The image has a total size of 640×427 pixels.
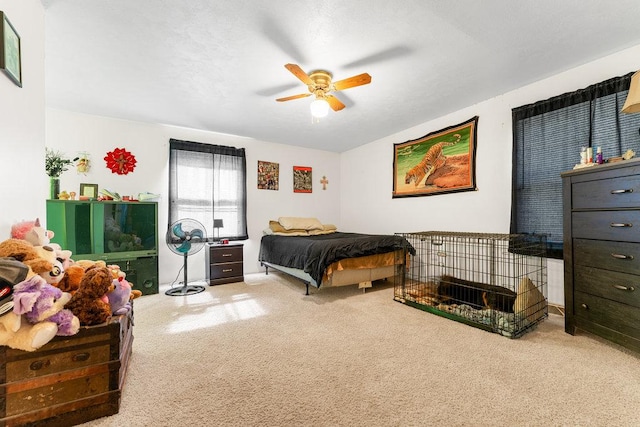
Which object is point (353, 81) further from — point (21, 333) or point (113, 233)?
point (113, 233)

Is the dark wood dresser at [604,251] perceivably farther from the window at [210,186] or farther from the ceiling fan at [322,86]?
the window at [210,186]

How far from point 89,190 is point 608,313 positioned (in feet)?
17.5

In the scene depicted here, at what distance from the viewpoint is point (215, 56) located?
228 centimetres

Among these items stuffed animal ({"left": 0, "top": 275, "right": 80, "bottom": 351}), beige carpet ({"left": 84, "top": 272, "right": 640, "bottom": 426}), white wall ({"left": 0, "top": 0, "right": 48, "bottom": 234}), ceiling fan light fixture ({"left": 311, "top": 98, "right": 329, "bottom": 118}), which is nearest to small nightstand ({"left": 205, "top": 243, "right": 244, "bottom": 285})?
beige carpet ({"left": 84, "top": 272, "right": 640, "bottom": 426})

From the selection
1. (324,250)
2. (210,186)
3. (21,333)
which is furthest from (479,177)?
(21,333)

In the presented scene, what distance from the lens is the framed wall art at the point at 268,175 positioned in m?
4.77

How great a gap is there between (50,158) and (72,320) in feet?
9.46

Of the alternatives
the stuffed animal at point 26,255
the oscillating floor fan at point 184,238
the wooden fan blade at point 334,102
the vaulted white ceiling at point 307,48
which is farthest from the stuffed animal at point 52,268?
the wooden fan blade at point 334,102

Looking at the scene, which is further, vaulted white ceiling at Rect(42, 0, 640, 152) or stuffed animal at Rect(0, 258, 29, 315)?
vaulted white ceiling at Rect(42, 0, 640, 152)

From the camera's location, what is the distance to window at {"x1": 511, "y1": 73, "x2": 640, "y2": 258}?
7.30ft

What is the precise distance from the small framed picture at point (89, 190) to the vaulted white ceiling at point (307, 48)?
39.5 inches

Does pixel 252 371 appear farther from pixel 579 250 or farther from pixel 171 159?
pixel 171 159

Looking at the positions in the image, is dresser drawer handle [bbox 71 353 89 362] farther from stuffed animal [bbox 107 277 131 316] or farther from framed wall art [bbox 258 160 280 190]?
framed wall art [bbox 258 160 280 190]

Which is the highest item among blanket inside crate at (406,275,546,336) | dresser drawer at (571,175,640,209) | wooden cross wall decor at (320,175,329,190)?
wooden cross wall decor at (320,175,329,190)
